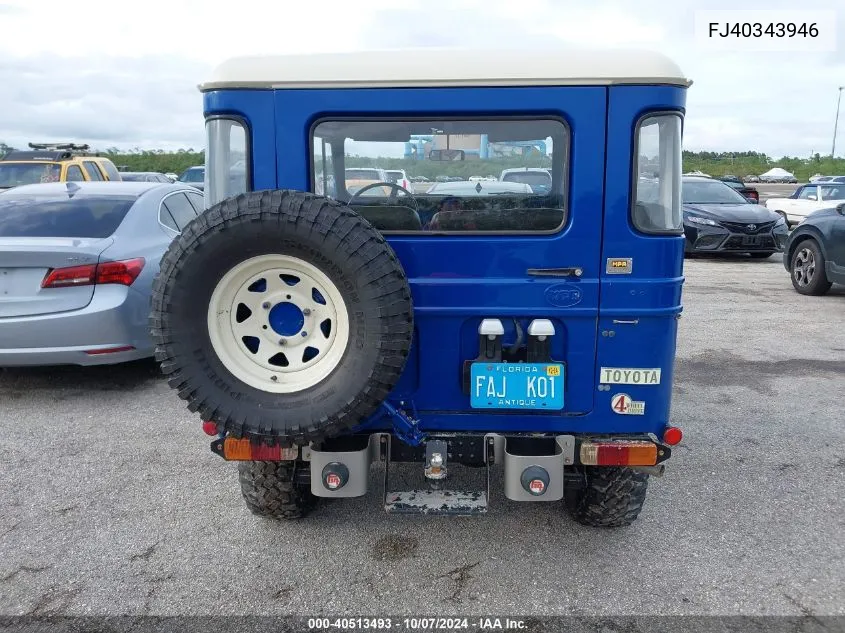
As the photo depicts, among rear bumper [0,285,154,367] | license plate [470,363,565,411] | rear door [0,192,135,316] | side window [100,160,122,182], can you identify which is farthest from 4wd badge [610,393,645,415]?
side window [100,160,122,182]

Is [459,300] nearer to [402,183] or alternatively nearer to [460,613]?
[402,183]

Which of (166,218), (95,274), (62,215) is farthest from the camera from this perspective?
(166,218)

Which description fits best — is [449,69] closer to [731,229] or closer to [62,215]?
[62,215]

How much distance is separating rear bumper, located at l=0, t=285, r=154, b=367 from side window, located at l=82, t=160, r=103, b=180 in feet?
31.8

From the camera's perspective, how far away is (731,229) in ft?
41.1

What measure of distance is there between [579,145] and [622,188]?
0.87 feet

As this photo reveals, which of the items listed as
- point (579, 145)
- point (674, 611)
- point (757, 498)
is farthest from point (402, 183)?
point (757, 498)

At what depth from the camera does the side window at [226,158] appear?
2.97 metres

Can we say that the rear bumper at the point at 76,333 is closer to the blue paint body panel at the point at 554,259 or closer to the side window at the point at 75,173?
the blue paint body panel at the point at 554,259

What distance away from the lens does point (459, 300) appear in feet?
9.84

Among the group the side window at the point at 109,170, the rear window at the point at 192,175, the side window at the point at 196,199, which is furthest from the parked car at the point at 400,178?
the rear window at the point at 192,175

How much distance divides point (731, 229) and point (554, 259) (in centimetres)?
1101

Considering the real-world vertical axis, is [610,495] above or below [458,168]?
below

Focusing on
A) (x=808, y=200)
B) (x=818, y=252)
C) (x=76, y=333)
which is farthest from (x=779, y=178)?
(x=76, y=333)
